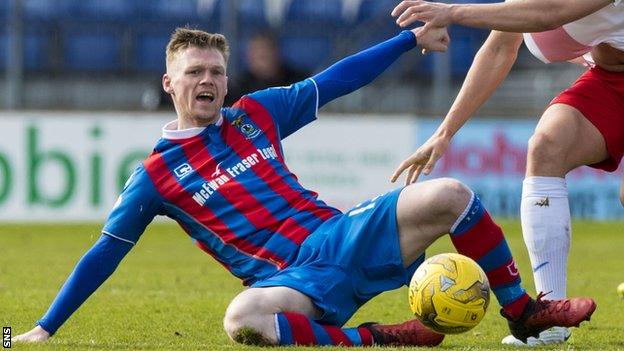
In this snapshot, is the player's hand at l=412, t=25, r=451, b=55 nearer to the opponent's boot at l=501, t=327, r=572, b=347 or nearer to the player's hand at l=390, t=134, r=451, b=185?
the player's hand at l=390, t=134, r=451, b=185

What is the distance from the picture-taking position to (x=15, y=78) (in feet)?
54.7

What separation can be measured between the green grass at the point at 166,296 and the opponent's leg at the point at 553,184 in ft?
1.27

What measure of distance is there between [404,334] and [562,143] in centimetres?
125

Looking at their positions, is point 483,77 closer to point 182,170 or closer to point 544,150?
point 544,150

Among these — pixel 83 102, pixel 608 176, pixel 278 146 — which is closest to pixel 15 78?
pixel 83 102

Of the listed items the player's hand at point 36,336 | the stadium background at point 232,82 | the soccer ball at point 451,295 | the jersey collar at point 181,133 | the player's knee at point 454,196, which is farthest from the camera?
the stadium background at point 232,82

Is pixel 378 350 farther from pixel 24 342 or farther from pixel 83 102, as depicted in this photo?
pixel 83 102

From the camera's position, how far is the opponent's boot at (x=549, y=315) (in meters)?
5.70

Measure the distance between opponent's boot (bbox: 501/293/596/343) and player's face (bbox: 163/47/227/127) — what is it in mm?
1627

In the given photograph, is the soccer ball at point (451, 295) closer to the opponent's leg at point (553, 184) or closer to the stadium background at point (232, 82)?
the opponent's leg at point (553, 184)

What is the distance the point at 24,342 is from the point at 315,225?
137 cm

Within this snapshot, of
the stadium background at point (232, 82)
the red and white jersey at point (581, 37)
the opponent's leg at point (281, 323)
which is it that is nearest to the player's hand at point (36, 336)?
the opponent's leg at point (281, 323)

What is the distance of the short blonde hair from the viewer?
6230 millimetres

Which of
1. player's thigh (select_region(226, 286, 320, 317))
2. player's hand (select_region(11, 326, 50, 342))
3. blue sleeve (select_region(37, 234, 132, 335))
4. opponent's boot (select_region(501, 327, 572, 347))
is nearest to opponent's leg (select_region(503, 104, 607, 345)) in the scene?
opponent's boot (select_region(501, 327, 572, 347))
